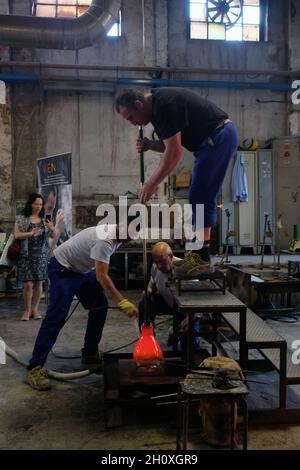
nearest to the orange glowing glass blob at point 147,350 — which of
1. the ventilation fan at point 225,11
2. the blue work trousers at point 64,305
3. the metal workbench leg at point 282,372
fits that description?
the metal workbench leg at point 282,372

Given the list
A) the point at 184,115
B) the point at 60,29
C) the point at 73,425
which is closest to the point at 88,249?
the point at 73,425

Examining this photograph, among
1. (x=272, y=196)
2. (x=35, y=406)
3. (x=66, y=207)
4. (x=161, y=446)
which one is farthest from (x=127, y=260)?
(x=161, y=446)

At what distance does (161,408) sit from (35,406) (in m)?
0.87

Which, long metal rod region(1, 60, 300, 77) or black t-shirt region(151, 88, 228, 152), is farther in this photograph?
long metal rod region(1, 60, 300, 77)

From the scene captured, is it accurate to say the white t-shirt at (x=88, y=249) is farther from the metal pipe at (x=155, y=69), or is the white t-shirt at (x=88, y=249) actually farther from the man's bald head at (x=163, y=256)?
the metal pipe at (x=155, y=69)

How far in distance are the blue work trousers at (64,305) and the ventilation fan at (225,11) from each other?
6.65 metres

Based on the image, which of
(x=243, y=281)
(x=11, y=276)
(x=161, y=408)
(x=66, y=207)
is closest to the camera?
(x=161, y=408)

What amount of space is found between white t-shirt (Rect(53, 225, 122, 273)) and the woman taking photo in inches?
75.2

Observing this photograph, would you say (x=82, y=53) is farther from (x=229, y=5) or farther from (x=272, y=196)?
(x=272, y=196)

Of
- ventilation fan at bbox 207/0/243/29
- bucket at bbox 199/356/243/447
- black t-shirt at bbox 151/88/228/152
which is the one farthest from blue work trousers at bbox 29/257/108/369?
ventilation fan at bbox 207/0/243/29

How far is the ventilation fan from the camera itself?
8438mm

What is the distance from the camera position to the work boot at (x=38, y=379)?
333cm

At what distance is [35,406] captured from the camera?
3084mm

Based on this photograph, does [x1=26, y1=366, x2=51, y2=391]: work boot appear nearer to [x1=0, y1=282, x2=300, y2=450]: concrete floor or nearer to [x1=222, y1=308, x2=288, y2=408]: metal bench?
[x1=0, y1=282, x2=300, y2=450]: concrete floor
